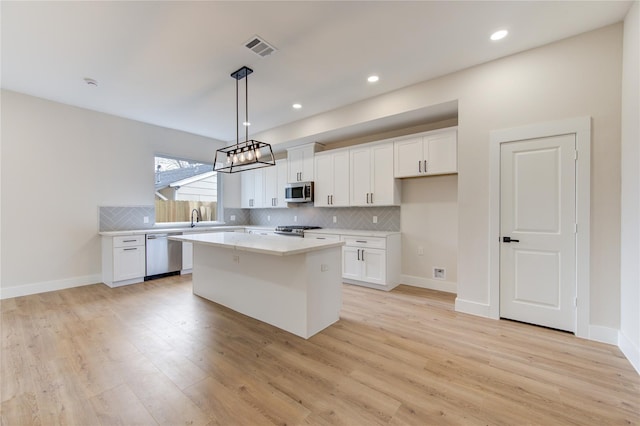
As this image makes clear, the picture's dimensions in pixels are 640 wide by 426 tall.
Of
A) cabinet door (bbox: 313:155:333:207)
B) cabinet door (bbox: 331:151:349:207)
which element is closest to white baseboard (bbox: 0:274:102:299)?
cabinet door (bbox: 313:155:333:207)

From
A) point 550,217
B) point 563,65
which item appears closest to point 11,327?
point 550,217

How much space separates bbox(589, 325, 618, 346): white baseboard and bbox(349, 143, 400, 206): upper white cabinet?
269 centimetres

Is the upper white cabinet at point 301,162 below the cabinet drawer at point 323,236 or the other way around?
the other way around

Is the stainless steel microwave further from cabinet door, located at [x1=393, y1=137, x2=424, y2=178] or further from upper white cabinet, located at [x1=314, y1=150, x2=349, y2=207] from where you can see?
cabinet door, located at [x1=393, y1=137, x2=424, y2=178]

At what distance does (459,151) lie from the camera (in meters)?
3.39

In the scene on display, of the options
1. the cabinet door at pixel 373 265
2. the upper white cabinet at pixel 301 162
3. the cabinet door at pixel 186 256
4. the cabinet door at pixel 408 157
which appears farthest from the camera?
the upper white cabinet at pixel 301 162

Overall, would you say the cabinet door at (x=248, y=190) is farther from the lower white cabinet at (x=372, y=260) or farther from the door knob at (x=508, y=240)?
the door knob at (x=508, y=240)

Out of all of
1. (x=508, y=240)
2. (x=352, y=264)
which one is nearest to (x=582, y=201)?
(x=508, y=240)

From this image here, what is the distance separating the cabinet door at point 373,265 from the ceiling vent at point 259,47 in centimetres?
310

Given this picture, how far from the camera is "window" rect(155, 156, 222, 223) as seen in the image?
567 centimetres

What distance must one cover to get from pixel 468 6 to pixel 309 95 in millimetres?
2282

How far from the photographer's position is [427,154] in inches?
159

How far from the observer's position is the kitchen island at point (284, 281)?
2.70 metres

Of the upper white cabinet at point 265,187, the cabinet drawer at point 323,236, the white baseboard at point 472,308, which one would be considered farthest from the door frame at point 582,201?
the upper white cabinet at point 265,187
